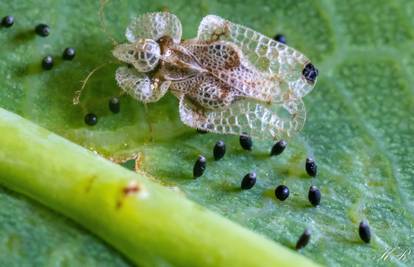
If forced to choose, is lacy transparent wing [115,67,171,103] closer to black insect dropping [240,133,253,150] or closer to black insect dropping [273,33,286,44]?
black insect dropping [240,133,253,150]

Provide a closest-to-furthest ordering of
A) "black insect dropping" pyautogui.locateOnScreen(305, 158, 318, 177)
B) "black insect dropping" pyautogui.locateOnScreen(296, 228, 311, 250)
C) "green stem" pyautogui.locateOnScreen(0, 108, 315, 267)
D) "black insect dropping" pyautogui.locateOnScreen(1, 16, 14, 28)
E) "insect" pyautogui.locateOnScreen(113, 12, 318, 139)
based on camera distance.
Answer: "green stem" pyautogui.locateOnScreen(0, 108, 315, 267) < "black insect dropping" pyautogui.locateOnScreen(296, 228, 311, 250) < "black insect dropping" pyautogui.locateOnScreen(305, 158, 318, 177) < "black insect dropping" pyautogui.locateOnScreen(1, 16, 14, 28) < "insect" pyautogui.locateOnScreen(113, 12, 318, 139)

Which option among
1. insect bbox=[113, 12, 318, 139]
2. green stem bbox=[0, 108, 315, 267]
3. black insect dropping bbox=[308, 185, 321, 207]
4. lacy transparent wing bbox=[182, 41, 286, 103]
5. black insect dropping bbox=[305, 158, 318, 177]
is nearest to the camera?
green stem bbox=[0, 108, 315, 267]

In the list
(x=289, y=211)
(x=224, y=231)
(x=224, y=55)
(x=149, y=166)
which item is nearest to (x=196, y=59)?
(x=224, y=55)

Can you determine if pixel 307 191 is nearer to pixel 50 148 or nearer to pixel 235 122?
pixel 235 122

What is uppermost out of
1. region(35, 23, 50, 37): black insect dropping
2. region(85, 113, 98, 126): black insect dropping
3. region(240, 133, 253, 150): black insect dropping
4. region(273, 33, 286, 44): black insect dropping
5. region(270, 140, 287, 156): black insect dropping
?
region(273, 33, 286, 44): black insect dropping

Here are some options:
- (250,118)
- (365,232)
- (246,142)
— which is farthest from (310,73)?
(365,232)

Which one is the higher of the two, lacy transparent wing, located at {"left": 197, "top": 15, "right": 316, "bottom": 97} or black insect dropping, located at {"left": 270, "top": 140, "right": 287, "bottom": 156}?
lacy transparent wing, located at {"left": 197, "top": 15, "right": 316, "bottom": 97}

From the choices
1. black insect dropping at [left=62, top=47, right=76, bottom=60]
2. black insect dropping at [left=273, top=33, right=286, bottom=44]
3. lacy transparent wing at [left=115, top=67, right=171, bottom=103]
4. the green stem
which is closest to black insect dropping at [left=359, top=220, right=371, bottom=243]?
the green stem

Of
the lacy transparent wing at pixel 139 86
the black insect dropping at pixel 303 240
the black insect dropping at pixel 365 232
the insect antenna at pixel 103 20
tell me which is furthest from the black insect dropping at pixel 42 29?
the black insect dropping at pixel 365 232
